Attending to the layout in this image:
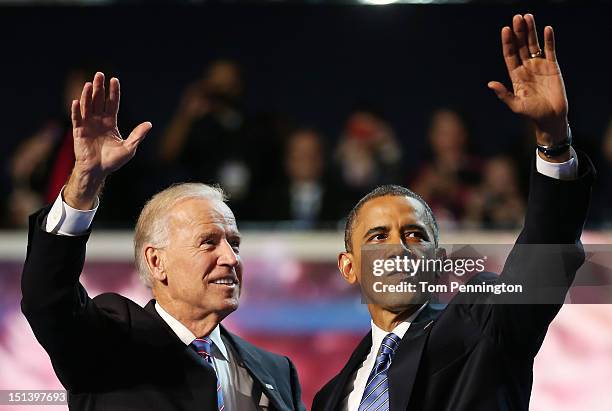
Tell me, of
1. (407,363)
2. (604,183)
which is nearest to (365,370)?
(407,363)

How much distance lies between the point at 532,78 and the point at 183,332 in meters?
1.38

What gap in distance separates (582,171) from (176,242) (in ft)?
4.25

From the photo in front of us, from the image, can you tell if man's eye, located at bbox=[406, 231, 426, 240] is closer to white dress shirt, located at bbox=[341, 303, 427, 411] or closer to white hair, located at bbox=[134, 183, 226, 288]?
white dress shirt, located at bbox=[341, 303, 427, 411]

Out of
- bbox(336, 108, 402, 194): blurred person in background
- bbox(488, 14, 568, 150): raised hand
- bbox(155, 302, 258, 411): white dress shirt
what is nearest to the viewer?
bbox(488, 14, 568, 150): raised hand

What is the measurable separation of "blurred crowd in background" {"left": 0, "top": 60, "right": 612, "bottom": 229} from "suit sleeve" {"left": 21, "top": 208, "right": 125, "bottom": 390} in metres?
2.61

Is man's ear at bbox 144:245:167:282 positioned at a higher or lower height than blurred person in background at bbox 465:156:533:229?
lower

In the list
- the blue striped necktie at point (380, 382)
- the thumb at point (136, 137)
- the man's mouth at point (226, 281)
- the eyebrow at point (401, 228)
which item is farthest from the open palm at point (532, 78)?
the man's mouth at point (226, 281)

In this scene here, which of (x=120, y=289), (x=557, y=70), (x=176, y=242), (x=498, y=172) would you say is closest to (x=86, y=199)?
(x=176, y=242)

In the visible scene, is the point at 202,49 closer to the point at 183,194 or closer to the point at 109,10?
the point at 109,10

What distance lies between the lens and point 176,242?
11.3 ft

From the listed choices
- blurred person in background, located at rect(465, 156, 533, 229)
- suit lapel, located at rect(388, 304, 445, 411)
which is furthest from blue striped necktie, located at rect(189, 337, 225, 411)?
blurred person in background, located at rect(465, 156, 533, 229)

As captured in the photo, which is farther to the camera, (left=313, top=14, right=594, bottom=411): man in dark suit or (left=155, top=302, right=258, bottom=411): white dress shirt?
(left=155, top=302, right=258, bottom=411): white dress shirt

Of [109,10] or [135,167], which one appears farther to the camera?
[109,10]

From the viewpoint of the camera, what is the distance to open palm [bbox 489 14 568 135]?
9.33ft
